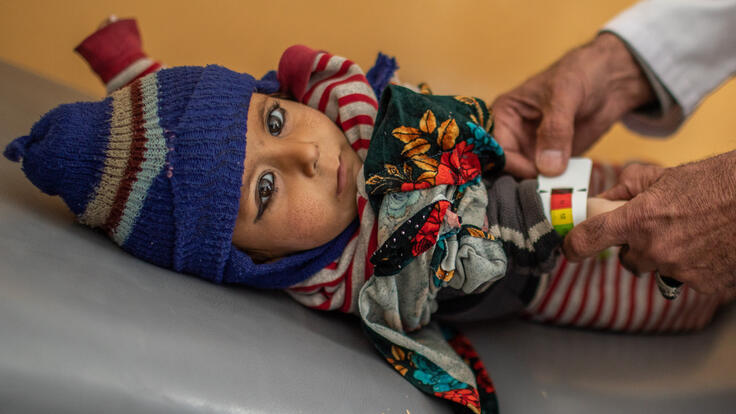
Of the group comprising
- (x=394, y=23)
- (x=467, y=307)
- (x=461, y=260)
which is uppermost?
(x=394, y=23)

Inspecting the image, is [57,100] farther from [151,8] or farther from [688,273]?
[688,273]

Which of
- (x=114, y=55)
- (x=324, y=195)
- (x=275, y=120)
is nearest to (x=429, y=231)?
(x=324, y=195)

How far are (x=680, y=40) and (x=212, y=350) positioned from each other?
93 centimetres

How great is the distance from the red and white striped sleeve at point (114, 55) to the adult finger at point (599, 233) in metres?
0.70

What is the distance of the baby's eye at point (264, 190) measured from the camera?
689 millimetres

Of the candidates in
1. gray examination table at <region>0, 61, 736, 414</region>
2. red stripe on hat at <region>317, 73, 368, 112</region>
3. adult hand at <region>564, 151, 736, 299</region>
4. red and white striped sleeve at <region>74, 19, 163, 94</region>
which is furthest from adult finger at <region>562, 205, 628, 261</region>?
red and white striped sleeve at <region>74, 19, 163, 94</region>

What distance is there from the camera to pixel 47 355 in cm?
42

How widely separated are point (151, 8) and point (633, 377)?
126cm

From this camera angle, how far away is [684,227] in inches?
24.2

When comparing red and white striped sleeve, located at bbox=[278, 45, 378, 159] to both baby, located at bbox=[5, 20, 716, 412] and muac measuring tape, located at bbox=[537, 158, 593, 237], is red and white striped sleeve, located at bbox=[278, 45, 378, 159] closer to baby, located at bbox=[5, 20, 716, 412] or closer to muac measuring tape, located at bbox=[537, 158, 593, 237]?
baby, located at bbox=[5, 20, 716, 412]

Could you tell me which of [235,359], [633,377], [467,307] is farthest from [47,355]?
[633,377]

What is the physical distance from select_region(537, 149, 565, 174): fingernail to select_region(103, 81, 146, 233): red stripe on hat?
540mm

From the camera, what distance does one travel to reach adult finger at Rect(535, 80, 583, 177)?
787 millimetres

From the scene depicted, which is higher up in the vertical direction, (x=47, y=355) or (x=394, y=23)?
(x=394, y=23)
